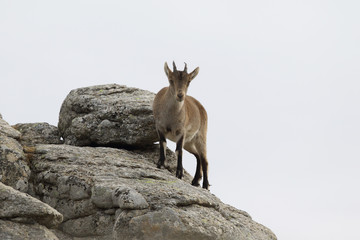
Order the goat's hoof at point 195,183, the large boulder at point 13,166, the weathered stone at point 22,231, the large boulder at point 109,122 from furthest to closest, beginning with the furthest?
the goat's hoof at point 195,183 → the large boulder at point 109,122 → the large boulder at point 13,166 → the weathered stone at point 22,231

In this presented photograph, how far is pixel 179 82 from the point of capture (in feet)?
46.8

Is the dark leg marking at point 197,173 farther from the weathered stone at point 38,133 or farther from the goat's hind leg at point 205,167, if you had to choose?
the weathered stone at point 38,133

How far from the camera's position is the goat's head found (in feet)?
46.4

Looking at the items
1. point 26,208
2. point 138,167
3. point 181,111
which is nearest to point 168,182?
point 138,167

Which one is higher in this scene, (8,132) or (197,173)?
(8,132)

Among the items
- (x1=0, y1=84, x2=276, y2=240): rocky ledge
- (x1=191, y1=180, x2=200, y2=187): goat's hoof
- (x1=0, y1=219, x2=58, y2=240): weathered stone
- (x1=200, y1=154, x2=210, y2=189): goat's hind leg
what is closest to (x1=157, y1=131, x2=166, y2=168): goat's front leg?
(x1=0, y1=84, x2=276, y2=240): rocky ledge

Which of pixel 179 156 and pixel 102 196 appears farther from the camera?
pixel 179 156

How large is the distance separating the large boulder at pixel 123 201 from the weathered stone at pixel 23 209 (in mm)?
1647

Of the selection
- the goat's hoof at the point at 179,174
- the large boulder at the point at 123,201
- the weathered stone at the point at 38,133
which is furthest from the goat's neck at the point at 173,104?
the weathered stone at the point at 38,133

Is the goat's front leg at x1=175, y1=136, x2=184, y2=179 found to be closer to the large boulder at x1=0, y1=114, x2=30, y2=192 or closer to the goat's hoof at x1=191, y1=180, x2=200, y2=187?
the goat's hoof at x1=191, y1=180, x2=200, y2=187

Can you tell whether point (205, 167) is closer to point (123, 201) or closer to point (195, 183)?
point (195, 183)

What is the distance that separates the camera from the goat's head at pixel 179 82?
14.1 m

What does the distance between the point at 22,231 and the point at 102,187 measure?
105 inches

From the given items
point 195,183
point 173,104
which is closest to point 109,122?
point 173,104
